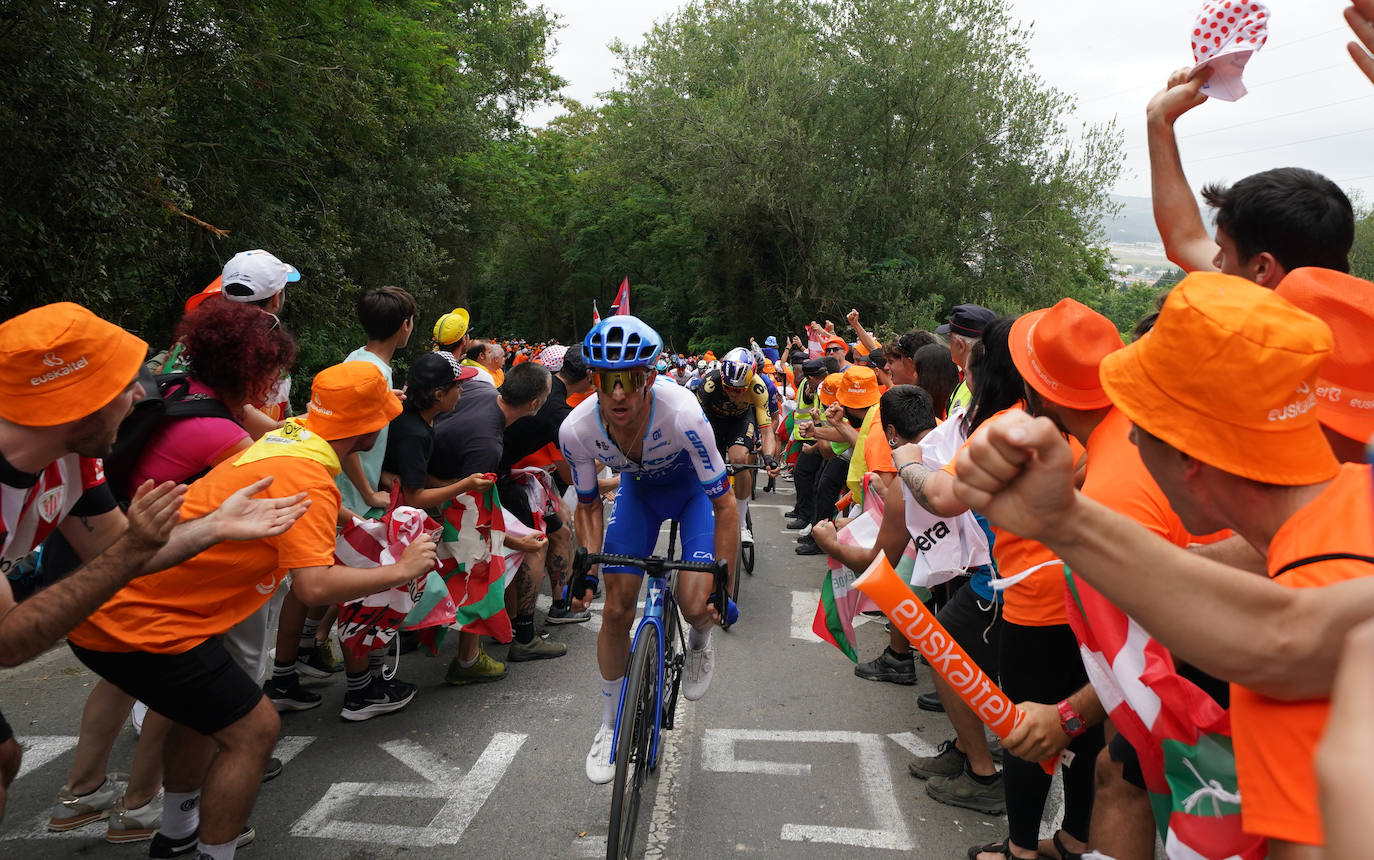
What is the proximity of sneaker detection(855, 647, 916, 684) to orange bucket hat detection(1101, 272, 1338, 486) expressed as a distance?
469 centimetres

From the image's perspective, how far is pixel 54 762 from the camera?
421cm

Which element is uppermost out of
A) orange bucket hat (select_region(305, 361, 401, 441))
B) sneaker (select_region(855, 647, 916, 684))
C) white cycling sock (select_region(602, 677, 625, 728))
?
orange bucket hat (select_region(305, 361, 401, 441))

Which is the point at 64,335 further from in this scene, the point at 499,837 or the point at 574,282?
the point at 574,282

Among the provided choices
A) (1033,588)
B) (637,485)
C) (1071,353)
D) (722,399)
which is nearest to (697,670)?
(637,485)

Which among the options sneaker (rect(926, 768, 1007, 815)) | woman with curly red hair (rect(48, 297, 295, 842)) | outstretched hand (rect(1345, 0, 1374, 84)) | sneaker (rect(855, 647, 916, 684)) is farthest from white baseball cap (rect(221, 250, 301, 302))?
outstretched hand (rect(1345, 0, 1374, 84))

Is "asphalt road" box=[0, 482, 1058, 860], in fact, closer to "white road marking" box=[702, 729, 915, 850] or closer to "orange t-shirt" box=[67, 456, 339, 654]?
"white road marking" box=[702, 729, 915, 850]

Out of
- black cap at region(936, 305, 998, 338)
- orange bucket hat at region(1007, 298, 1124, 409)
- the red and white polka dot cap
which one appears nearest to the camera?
orange bucket hat at region(1007, 298, 1124, 409)

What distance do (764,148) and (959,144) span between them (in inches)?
267

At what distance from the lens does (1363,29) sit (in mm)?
2533

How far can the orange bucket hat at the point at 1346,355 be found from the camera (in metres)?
1.90

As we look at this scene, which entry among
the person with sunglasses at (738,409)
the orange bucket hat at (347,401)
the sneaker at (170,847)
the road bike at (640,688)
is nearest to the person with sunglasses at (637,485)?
the road bike at (640,688)

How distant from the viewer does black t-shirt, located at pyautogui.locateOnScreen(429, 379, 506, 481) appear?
532cm

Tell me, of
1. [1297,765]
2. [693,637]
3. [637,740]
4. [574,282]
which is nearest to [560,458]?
[693,637]

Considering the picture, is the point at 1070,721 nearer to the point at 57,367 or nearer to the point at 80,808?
the point at 57,367
